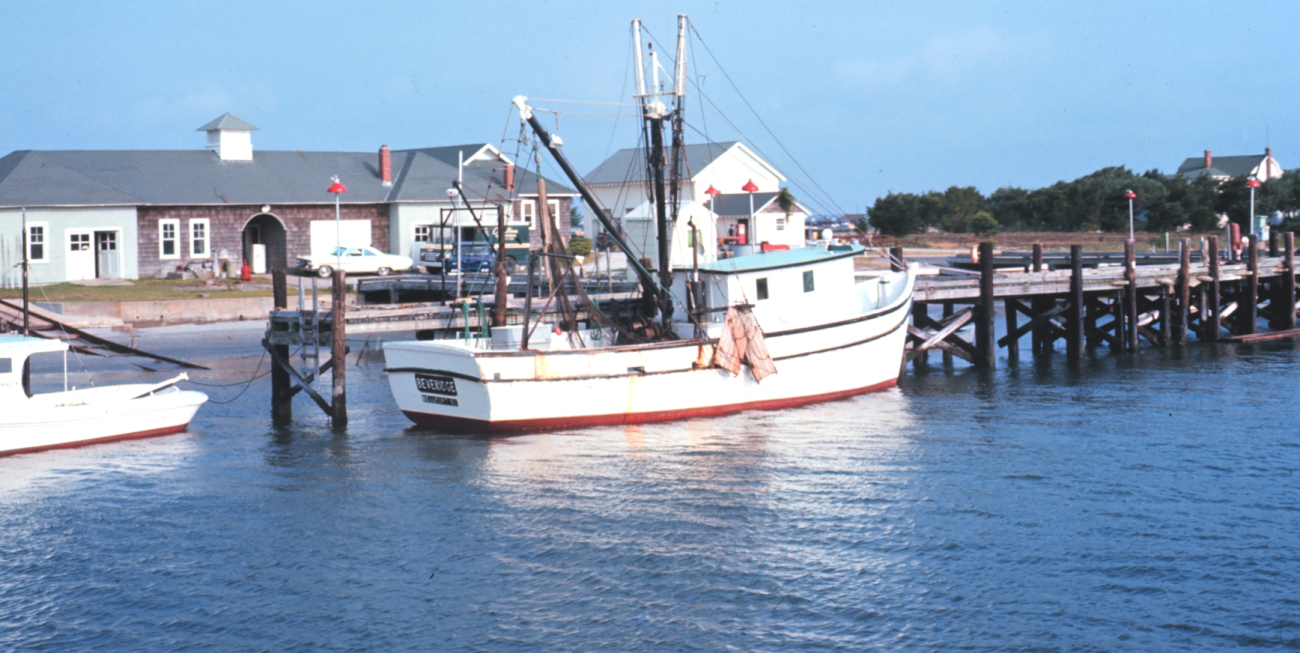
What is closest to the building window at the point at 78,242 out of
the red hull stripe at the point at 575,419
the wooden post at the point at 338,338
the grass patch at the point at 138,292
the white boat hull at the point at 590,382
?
the grass patch at the point at 138,292

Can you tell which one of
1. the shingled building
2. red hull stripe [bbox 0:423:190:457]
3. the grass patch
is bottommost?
red hull stripe [bbox 0:423:190:457]

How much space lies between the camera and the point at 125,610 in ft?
45.5

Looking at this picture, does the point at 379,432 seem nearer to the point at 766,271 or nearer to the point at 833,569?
the point at 766,271

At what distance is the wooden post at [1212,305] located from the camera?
3647cm

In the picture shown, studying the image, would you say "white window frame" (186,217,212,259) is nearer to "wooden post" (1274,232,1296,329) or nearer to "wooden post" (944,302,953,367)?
"wooden post" (944,302,953,367)

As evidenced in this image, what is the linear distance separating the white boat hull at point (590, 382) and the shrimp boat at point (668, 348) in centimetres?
3

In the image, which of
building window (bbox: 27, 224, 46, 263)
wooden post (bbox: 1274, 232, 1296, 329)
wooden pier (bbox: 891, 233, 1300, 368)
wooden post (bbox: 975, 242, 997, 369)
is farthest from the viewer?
building window (bbox: 27, 224, 46, 263)

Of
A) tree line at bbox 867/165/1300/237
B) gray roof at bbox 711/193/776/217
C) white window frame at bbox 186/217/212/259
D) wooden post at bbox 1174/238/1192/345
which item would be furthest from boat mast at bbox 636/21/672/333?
tree line at bbox 867/165/1300/237

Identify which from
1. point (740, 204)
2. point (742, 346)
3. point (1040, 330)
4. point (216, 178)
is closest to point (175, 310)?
point (216, 178)

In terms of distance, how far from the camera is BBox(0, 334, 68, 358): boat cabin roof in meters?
21.2

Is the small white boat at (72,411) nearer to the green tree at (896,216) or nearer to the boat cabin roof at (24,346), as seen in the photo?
the boat cabin roof at (24,346)

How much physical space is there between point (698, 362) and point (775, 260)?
327 cm

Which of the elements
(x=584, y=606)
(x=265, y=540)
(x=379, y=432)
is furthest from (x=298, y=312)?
(x=584, y=606)

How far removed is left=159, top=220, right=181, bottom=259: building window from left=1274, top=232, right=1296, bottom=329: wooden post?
125 feet
